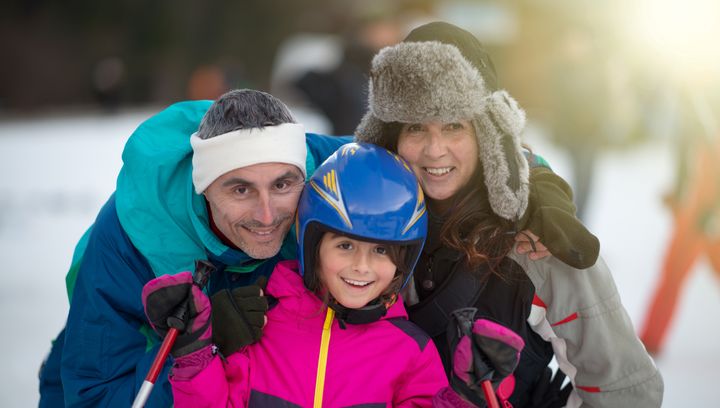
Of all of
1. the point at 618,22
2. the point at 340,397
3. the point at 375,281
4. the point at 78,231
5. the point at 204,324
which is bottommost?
the point at 78,231

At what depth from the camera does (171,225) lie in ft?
8.83

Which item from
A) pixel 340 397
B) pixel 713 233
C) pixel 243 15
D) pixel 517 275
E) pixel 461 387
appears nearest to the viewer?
pixel 461 387

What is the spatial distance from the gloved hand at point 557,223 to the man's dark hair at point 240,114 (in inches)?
37.8

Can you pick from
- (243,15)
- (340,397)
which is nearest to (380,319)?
(340,397)

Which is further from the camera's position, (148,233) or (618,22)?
(618,22)

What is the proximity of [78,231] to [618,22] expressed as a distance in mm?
6755

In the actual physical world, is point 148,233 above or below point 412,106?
below

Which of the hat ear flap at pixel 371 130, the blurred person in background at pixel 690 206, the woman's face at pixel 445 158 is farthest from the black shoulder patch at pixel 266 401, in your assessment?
the blurred person in background at pixel 690 206

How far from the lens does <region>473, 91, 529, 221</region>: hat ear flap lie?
8.12 ft

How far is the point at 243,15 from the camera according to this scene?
36875mm

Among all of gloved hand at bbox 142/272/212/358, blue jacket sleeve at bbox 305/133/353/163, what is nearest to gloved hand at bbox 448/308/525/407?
gloved hand at bbox 142/272/212/358

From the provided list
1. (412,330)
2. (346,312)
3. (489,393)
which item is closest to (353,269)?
(346,312)

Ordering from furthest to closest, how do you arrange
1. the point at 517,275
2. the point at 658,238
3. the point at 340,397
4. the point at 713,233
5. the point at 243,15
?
the point at 243,15 → the point at 658,238 → the point at 713,233 → the point at 517,275 → the point at 340,397

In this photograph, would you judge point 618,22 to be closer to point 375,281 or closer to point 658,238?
point 658,238
